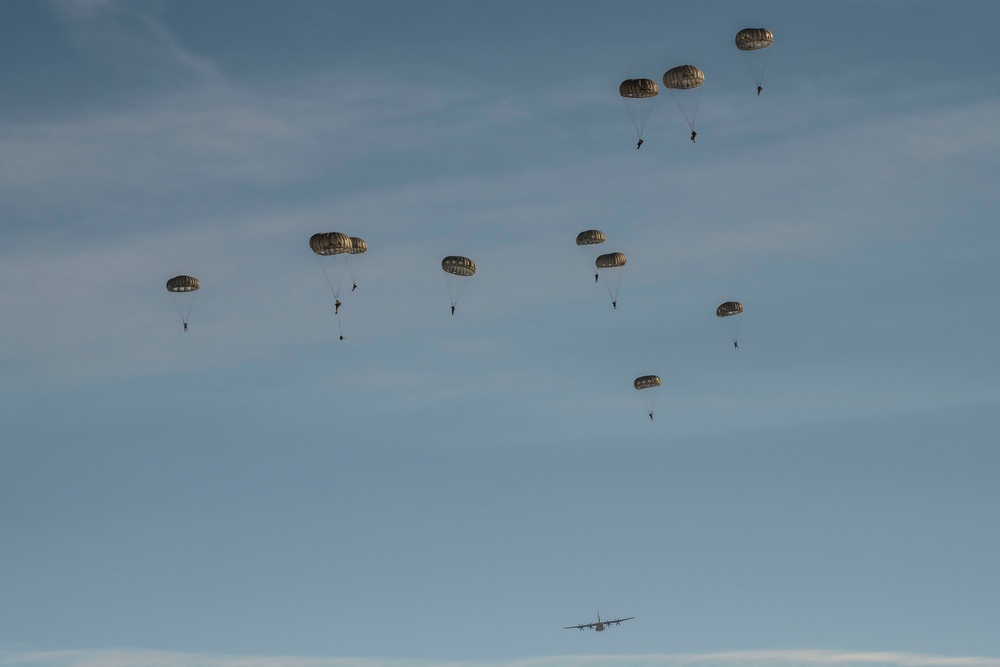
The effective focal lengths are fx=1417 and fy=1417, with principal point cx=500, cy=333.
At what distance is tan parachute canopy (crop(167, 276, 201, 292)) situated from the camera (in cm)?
14875

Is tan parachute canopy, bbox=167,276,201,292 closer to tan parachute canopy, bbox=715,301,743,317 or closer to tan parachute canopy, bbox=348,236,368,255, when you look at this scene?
tan parachute canopy, bbox=348,236,368,255

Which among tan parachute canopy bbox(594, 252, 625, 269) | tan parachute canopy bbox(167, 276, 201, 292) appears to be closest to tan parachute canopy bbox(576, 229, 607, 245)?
tan parachute canopy bbox(594, 252, 625, 269)

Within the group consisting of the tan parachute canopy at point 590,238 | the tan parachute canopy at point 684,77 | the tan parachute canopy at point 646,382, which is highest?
the tan parachute canopy at point 684,77

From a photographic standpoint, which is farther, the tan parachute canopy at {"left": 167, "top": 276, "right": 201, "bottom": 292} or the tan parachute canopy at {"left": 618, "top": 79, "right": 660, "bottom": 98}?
the tan parachute canopy at {"left": 167, "top": 276, "right": 201, "bottom": 292}

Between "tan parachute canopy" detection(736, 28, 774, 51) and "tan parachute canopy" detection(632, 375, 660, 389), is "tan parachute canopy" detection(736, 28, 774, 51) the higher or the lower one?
the higher one

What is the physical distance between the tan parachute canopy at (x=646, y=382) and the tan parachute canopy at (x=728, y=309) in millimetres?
10764

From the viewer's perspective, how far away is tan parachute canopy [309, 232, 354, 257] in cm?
13900

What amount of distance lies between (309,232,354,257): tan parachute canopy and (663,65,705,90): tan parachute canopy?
35.6m

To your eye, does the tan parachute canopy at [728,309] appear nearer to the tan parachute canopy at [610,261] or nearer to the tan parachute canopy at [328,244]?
the tan parachute canopy at [610,261]

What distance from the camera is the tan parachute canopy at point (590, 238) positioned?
14925cm

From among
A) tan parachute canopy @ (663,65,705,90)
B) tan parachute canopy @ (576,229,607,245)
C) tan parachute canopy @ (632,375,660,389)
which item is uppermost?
tan parachute canopy @ (663,65,705,90)

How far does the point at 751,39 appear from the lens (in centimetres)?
13838

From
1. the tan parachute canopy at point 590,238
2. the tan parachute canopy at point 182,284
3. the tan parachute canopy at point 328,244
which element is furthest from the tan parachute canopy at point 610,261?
the tan parachute canopy at point 182,284

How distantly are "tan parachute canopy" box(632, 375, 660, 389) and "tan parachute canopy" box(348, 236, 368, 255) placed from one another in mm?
37486
